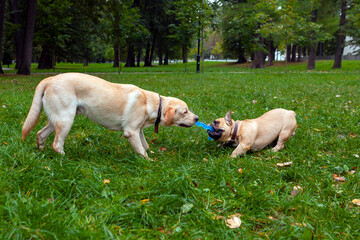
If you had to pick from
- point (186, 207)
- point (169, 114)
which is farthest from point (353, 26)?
point (186, 207)

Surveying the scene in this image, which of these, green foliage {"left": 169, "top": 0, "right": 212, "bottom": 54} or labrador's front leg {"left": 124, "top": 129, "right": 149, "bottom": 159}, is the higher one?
green foliage {"left": 169, "top": 0, "right": 212, "bottom": 54}

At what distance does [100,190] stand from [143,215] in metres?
0.68

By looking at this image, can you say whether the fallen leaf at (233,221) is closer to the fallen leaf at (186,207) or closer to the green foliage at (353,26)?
the fallen leaf at (186,207)

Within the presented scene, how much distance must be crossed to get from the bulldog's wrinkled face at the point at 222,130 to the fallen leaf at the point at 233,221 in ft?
6.19

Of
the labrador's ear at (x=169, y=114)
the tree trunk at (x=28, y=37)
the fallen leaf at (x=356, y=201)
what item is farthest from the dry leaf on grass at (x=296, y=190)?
the tree trunk at (x=28, y=37)

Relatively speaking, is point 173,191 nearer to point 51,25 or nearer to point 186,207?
point 186,207

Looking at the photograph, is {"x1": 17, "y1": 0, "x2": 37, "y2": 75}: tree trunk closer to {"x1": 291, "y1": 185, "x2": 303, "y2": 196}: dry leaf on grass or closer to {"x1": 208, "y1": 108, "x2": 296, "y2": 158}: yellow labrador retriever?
{"x1": 208, "y1": 108, "x2": 296, "y2": 158}: yellow labrador retriever

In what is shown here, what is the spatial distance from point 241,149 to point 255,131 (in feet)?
1.48

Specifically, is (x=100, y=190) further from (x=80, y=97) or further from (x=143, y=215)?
(x=80, y=97)

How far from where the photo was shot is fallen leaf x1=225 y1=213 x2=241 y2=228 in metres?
2.35

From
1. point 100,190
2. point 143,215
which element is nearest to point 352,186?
point 143,215

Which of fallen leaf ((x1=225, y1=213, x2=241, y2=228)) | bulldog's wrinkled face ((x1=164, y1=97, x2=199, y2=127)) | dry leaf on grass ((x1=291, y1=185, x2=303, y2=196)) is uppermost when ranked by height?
bulldog's wrinkled face ((x1=164, y1=97, x2=199, y2=127))

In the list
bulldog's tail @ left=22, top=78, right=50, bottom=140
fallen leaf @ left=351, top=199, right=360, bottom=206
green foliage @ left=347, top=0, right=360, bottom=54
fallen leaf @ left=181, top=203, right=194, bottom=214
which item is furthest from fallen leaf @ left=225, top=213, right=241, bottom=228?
green foliage @ left=347, top=0, right=360, bottom=54

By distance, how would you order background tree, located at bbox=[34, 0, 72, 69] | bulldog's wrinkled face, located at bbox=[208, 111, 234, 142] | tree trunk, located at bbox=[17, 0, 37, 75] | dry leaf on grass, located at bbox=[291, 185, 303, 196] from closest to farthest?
dry leaf on grass, located at bbox=[291, 185, 303, 196] < bulldog's wrinkled face, located at bbox=[208, 111, 234, 142] < tree trunk, located at bbox=[17, 0, 37, 75] < background tree, located at bbox=[34, 0, 72, 69]
